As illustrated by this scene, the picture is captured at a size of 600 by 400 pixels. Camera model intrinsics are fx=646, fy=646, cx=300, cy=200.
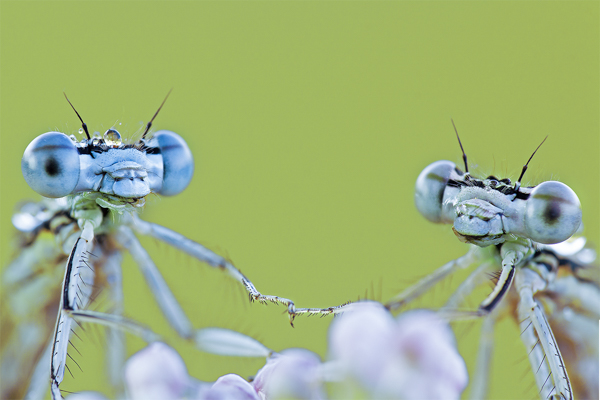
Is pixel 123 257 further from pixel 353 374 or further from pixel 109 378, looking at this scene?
pixel 353 374

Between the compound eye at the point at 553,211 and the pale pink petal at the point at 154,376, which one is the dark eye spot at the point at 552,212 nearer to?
the compound eye at the point at 553,211

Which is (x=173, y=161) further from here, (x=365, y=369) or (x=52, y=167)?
(x=365, y=369)

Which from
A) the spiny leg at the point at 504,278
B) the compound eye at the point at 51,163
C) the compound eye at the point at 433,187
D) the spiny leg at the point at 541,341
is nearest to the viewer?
the spiny leg at the point at 504,278

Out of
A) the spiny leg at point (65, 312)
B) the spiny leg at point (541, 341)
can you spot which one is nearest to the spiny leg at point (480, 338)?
the spiny leg at point (541, 341)

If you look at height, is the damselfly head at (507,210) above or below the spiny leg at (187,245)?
above

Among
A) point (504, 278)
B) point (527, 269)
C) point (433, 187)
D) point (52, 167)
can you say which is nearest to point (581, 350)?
point (527, 269)

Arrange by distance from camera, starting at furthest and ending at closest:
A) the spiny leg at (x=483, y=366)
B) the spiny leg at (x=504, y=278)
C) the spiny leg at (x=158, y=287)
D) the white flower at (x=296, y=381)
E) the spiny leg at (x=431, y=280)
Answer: the spiny leg at (x=483, y=366), the spiny leg at (x=158, y=287), the spiny leg at (x=431, y=280), the spiny leg at (x=504, y=278), the white flower at (x=296, y=381)
